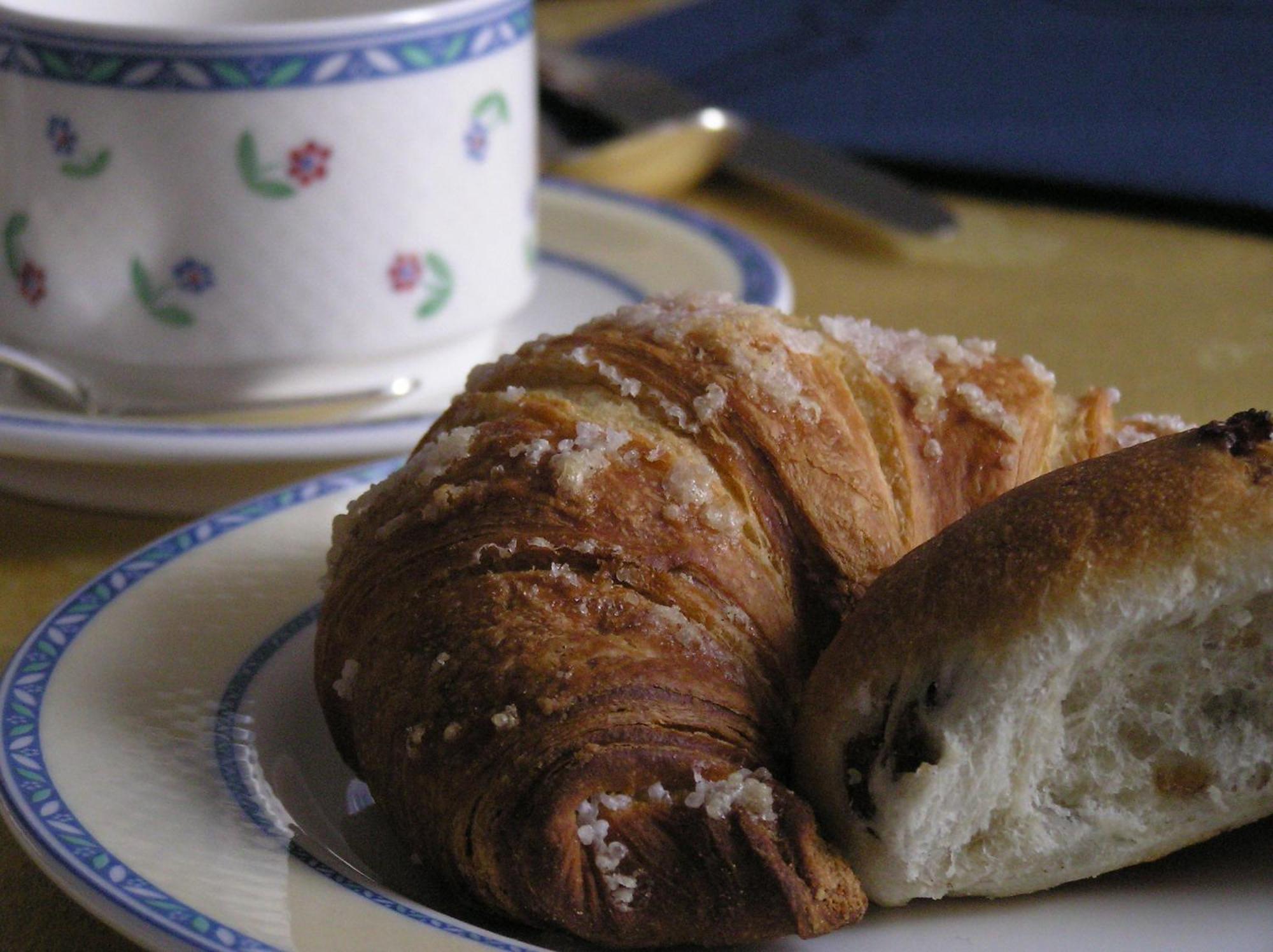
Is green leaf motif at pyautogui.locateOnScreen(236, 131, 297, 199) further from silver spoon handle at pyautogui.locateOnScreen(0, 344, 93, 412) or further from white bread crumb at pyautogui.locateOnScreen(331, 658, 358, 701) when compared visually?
white bread crumb at pyautogui.locateOnScreen(331, 658, 358, 701)

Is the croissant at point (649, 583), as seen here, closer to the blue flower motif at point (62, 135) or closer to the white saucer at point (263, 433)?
the white saucer at point (263, 433)

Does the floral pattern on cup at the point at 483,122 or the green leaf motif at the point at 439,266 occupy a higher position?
the floral pattern on cup at the point at 483,122

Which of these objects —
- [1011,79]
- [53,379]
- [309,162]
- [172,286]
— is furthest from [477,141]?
[1011,79]

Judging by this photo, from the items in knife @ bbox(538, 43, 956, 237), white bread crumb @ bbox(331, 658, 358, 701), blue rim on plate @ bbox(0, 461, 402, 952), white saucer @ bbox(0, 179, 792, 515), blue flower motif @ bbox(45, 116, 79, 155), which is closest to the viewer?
blue rim on plate @ bbox(0, 461, 402, 952)

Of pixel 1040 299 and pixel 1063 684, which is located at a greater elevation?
pixel 1063 684

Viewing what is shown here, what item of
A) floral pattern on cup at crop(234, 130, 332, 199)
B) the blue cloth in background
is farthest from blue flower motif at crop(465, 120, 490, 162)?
the blue cloth in background

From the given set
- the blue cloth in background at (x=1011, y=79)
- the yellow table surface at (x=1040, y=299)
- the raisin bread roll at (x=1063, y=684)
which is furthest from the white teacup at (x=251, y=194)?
the blue cloth in background at (x=1011, y=79)

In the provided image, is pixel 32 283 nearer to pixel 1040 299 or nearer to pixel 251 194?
pixel 251 194
